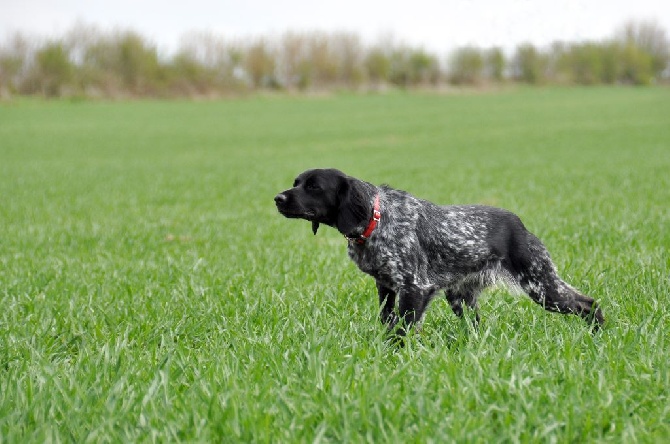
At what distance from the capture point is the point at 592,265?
629cm

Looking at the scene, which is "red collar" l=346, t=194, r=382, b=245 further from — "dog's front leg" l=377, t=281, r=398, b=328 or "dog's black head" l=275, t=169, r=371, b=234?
"dog's front leg" l=377, t=281, r=398, b=328

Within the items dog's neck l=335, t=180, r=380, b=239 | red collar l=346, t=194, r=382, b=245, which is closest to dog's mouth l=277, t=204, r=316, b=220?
dog's neck l=335, t=180, r=380, b=239

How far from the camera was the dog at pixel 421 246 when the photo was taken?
4648 mm

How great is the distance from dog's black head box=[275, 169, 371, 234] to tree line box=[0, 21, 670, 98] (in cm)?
6908

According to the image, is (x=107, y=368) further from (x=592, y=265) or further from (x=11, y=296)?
(x=592, y=265)

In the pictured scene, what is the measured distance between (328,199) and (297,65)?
96667 millimetres

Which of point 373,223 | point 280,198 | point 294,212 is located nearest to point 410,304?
point 373,223

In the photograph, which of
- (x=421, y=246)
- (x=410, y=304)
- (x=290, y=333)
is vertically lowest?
(x=290, y=333)

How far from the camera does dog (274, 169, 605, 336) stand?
4.65 meters

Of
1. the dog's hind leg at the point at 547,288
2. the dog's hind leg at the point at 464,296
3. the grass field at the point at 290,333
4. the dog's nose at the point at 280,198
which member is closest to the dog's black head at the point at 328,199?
the dog's nose at the point at 280,198

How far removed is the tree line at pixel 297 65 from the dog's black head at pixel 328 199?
69.1 m

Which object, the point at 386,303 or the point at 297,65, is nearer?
the point at 386,303

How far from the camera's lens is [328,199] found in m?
4.66

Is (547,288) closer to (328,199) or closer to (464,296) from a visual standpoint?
(464,296)
